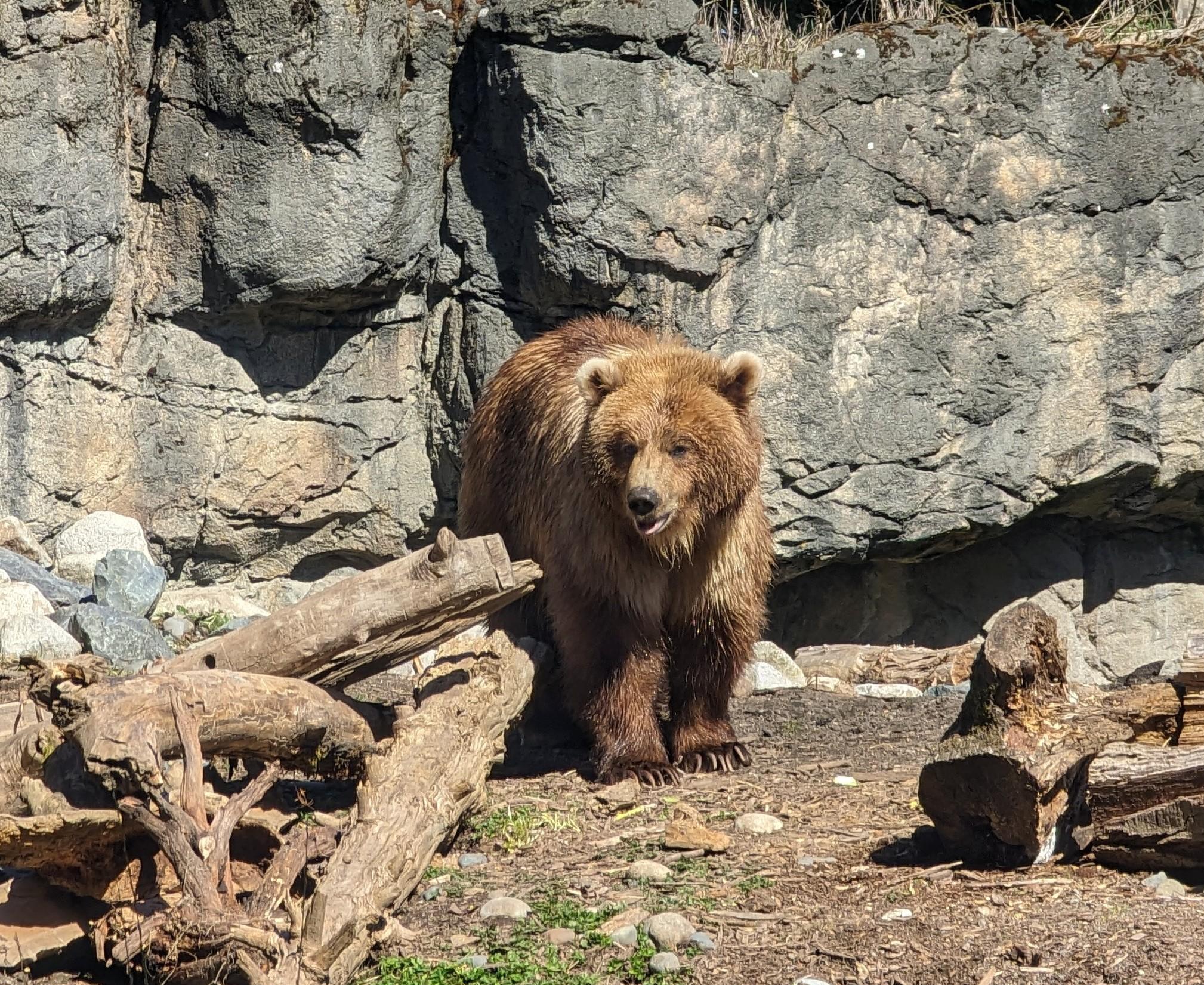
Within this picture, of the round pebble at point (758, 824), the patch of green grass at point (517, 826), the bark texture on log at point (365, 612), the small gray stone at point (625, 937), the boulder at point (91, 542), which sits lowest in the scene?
the patch of green grass at point (517, 826)

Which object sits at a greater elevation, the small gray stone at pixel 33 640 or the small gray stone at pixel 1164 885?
the small gray stone at pixel 1164 885

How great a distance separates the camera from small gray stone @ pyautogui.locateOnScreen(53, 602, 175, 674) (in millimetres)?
6449

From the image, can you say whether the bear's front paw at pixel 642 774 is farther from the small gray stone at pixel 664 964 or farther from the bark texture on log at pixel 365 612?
the small gray stone at pixel 664 964

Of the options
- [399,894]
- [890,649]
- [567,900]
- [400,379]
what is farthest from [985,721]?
[400,379]

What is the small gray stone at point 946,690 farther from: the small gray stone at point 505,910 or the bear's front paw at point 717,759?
the small gray stone at point 505,910

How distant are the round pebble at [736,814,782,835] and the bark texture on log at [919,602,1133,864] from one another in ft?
2.36

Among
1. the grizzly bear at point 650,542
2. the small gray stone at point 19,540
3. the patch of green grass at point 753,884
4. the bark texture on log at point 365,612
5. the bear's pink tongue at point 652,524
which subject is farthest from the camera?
the small gray stone at point 19,540

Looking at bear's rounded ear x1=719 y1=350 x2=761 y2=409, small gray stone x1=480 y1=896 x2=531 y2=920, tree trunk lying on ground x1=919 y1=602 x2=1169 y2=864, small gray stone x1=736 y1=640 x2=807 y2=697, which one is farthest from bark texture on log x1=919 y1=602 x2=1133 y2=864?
small gray stone x1=736 y1=640 x2=807 y2=697

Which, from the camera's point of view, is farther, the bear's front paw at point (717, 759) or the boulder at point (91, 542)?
the boulder at point (91, 542)

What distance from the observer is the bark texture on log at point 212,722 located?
10.9 ft

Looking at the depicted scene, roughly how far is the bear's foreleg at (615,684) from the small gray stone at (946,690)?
1785 millimetres

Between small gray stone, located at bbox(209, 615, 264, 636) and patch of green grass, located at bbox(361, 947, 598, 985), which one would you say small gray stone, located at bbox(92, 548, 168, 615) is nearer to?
small gray stone, located at bbox(209, 615, 264, 636)

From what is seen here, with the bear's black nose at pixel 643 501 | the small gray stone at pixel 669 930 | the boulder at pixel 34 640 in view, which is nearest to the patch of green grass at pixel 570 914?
the small gray stone at pixel 669 930

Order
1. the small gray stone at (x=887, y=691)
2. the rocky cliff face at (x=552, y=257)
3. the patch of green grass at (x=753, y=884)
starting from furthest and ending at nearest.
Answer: the rocky cliff face at (x=552, y=257) → the small gray stone at (x=887, y=691) → the patch of green grass at (x=753, y=884)
